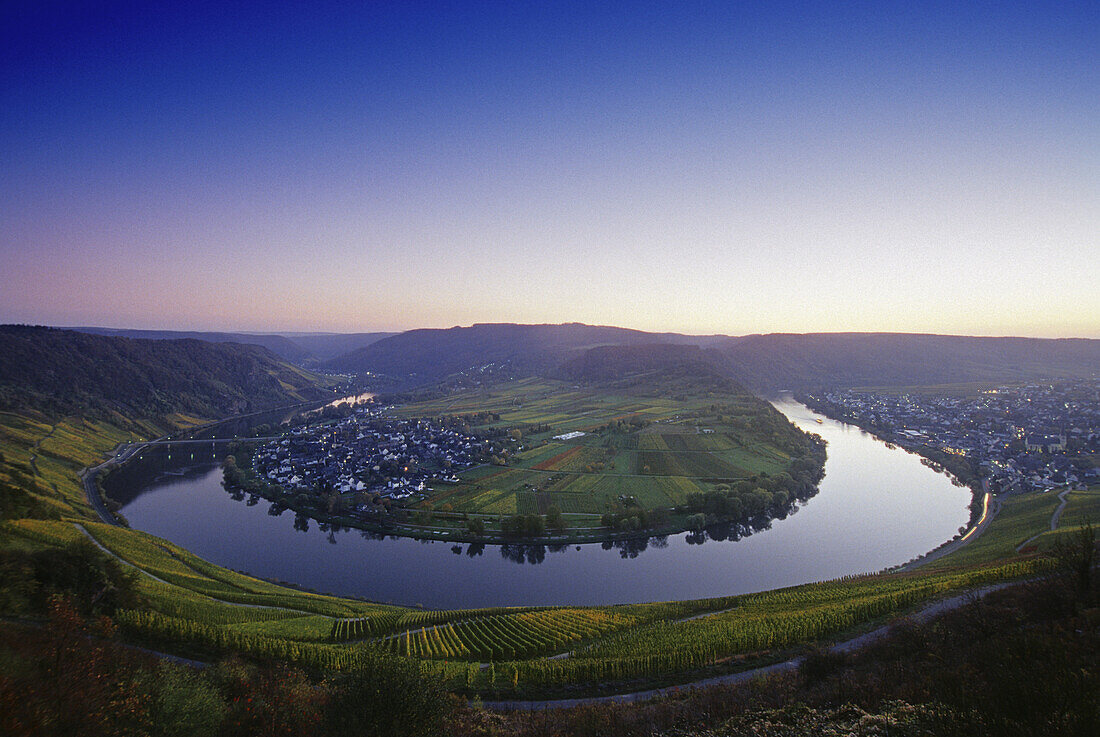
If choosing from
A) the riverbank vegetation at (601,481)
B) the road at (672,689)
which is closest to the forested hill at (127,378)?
the riverbank vegetation at (601,481)

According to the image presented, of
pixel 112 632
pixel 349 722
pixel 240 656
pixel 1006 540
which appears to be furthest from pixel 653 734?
pixel 1006 540

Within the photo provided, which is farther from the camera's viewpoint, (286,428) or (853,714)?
(286,428)

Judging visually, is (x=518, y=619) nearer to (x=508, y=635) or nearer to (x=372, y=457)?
(x=508, y=635)

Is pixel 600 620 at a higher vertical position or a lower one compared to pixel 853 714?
lower

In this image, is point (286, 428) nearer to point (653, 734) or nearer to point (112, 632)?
point (112, 632)

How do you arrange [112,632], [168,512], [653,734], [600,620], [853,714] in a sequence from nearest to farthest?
[853,714], [653,734], [112,632], [600,620], [168,512]

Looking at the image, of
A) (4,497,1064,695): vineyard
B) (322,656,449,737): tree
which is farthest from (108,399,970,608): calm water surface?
(322,656,449,737): tree
